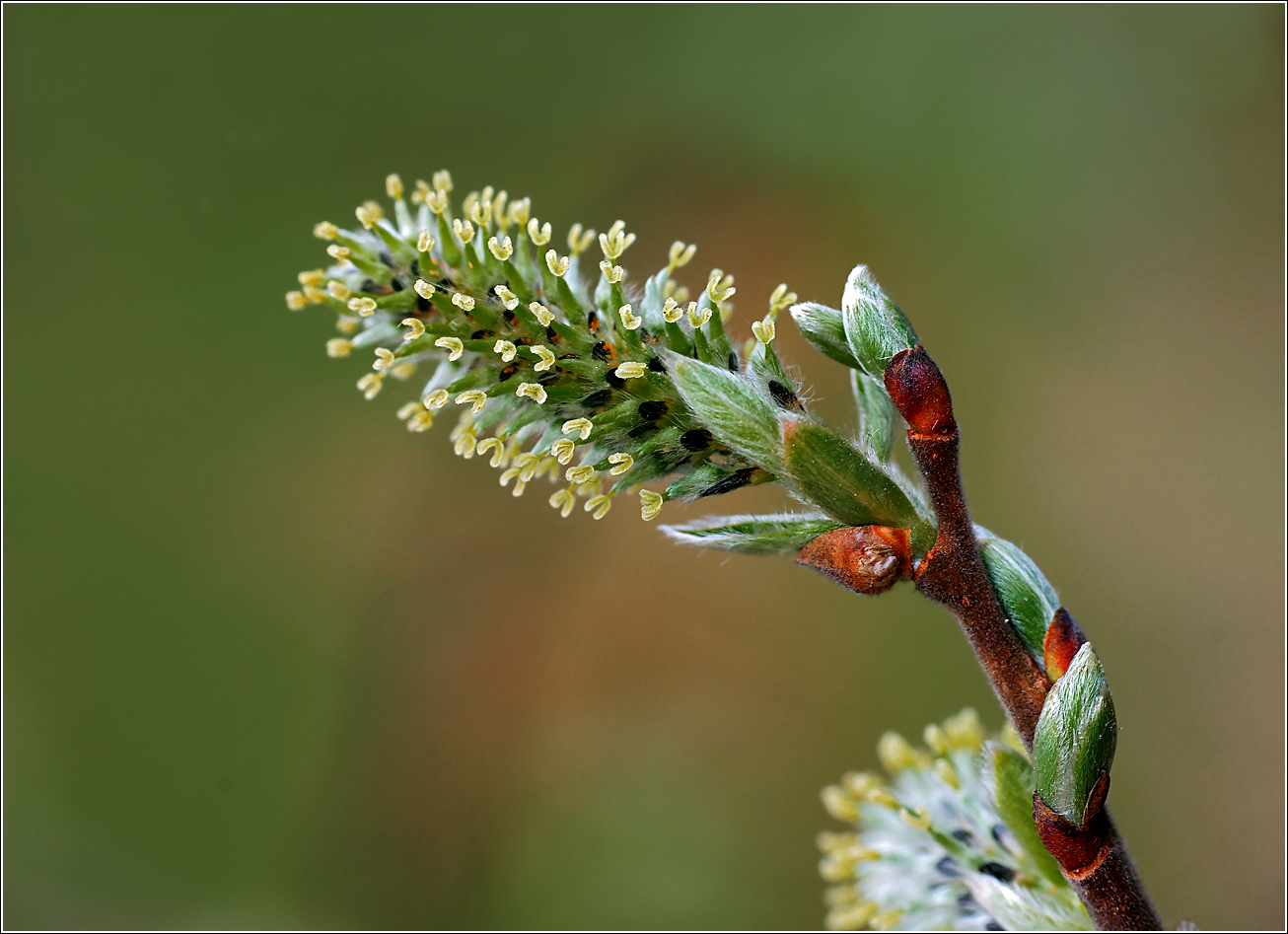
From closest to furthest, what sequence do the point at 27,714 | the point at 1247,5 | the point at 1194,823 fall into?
the point at 1194,823
the point at 1247,5
the point at 27,714

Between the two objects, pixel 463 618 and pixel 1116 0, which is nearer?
pixel 1116 0

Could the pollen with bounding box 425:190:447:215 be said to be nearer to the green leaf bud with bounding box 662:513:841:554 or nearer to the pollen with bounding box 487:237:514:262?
the pollen with bounding box 487:237:514:262

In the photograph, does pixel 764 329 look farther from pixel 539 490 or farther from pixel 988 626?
pixel 539 490

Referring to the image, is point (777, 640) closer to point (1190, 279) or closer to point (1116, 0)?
point (1190, 279)

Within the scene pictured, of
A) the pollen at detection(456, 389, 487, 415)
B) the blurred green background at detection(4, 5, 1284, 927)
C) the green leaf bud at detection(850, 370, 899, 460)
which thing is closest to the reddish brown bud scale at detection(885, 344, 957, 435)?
the green leaf bud at detection(850, 370, 899, 460)

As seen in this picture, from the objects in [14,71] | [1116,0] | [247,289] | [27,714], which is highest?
[14,71]

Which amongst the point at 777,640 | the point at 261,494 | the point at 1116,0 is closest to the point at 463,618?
the point at 261,494

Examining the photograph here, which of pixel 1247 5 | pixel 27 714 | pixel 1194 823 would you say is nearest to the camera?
pixel 1194 823

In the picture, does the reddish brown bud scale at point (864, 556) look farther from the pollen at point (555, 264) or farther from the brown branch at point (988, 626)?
the pollen at point (555, 264)
